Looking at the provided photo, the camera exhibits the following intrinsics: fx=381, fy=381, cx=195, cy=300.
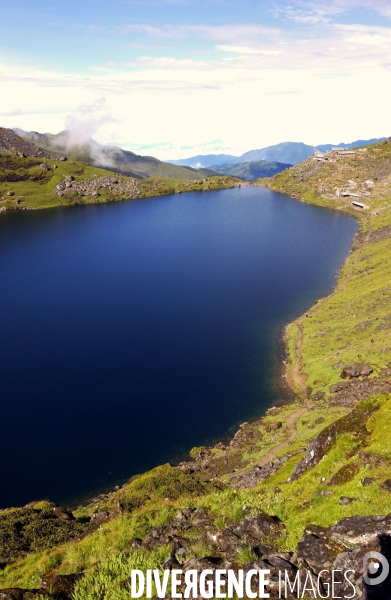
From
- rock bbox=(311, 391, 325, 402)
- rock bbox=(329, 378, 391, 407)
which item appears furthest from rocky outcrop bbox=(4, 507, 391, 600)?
rock bbox=(311, 391, 325, 402)

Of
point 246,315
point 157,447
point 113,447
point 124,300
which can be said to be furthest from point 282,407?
point 124,300

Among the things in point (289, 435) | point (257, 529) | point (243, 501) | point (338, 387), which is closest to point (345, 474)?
point (243, 501)

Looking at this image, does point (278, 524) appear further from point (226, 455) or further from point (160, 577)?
point (226, 455)

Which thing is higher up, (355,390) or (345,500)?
(345,500)

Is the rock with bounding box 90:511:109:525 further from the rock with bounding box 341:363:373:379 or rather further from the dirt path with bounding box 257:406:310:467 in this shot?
the rock with bounding box 341:363:373:379

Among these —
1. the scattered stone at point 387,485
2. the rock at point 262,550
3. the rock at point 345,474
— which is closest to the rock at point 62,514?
the rock at point 262,550

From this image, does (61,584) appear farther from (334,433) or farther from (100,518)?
(334,433)
